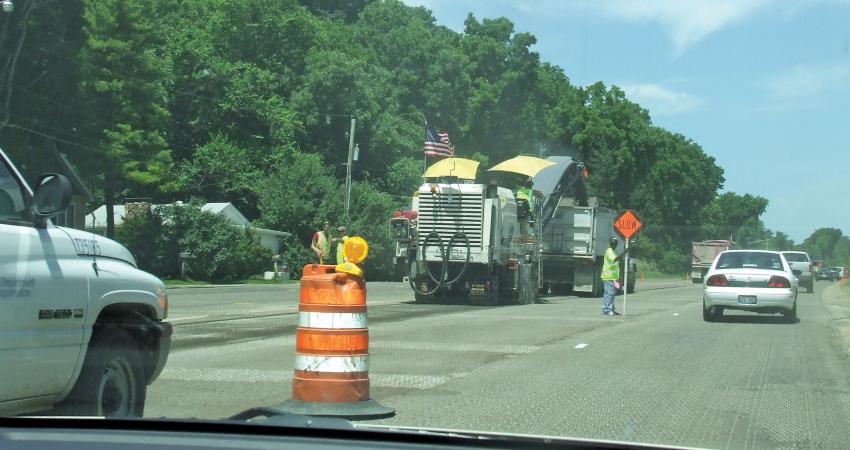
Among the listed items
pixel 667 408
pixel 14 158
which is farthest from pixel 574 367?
pixel 14 158

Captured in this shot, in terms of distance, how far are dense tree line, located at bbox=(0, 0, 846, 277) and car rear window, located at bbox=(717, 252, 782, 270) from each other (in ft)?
83.8

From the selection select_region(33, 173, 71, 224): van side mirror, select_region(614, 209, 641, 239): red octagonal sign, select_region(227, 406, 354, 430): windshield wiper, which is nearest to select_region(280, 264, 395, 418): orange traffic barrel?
select_region(33, 173, 71, 224): van side mirror

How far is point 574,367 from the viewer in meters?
A: 12.0

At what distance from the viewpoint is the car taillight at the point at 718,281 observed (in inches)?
800

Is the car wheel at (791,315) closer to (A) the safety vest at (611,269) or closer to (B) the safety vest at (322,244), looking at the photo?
(A) the safety vest at (611,269)

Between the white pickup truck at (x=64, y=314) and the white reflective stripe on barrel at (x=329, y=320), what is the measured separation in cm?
173

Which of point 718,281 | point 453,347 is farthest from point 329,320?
point 718,281

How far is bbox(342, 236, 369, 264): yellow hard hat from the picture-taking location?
810 cm

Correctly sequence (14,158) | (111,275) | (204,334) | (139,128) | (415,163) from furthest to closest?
(415,163) → (139,128) → (14,158) → (204,334) → (111,275)

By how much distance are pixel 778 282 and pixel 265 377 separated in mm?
12995

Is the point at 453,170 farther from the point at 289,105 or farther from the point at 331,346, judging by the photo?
the point at 289,105

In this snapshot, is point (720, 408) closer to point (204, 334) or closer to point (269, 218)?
point (204, 334)

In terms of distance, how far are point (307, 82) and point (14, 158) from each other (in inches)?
958

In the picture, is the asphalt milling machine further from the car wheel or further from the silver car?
the car wheel
